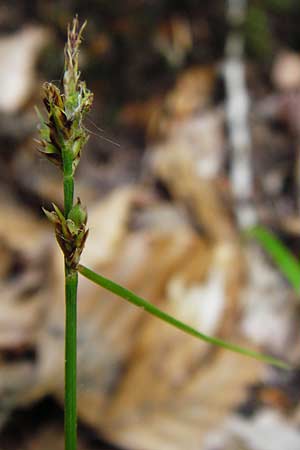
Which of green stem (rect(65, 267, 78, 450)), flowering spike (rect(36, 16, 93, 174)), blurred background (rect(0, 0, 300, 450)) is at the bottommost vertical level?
green stem (rect(65, 267, 78, 450))

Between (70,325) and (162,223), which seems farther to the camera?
(162,223)

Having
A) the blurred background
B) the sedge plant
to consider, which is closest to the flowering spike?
the sedge plant

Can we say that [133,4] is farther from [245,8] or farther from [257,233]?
[257,233]

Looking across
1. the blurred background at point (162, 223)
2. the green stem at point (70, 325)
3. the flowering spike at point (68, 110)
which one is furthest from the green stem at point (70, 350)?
the blurred background at point (162, 223)

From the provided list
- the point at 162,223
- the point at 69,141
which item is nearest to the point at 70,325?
the point at 69,141

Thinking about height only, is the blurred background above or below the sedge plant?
above

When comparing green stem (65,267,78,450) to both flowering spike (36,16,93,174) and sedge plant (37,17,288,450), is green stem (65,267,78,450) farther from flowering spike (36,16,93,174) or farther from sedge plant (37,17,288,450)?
flowering spike (36,16,93,174)

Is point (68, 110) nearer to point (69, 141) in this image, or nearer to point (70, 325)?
point (69, 141)

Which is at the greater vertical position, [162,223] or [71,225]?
[162,223]
